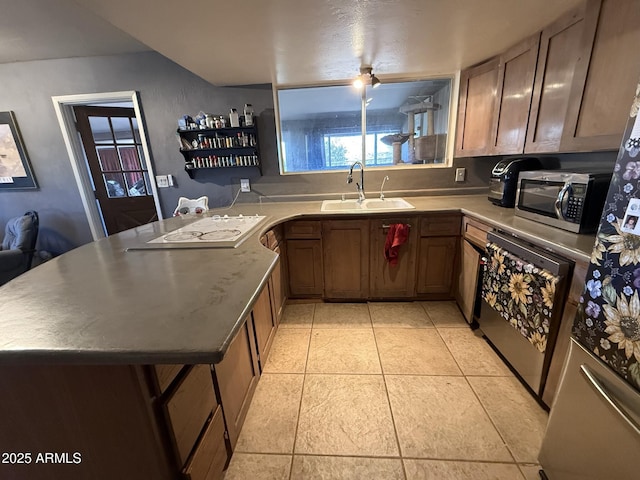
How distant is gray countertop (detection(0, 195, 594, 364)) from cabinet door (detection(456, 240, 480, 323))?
0.48 metres

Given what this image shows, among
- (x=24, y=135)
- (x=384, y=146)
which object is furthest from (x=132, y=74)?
(x=384, y=146)

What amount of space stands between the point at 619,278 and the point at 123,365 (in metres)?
1.39

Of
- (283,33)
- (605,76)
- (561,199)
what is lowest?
(561,199)

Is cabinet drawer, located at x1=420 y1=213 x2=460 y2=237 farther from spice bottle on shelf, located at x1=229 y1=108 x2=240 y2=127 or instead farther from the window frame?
spice bottle on shelf, located at x1=229 y1=108 x2=240 y2=127

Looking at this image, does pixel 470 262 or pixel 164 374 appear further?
pixel 470 262

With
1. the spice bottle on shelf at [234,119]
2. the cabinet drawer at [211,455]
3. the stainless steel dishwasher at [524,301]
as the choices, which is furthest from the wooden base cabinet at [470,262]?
the spice bottle on shelf at [234,119]

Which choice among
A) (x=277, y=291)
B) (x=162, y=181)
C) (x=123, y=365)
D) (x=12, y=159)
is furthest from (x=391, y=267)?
(x=12, y=159)

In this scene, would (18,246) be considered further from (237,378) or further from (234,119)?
(237,378)

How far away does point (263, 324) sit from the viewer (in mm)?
1661

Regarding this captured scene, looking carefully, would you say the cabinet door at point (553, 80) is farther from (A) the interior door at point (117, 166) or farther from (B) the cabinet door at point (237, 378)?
(A) the interior door at point (117, 166)

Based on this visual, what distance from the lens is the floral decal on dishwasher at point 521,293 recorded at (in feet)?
4.13

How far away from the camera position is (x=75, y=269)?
114 cm

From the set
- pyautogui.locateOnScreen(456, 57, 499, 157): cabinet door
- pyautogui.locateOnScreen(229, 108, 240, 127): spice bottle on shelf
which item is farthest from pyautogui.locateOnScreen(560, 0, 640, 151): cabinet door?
pyautogui.locateOnScreen(229, 108, 240, 127): spice bottle on shelf

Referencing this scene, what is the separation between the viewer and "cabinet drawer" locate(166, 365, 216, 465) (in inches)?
29.8
